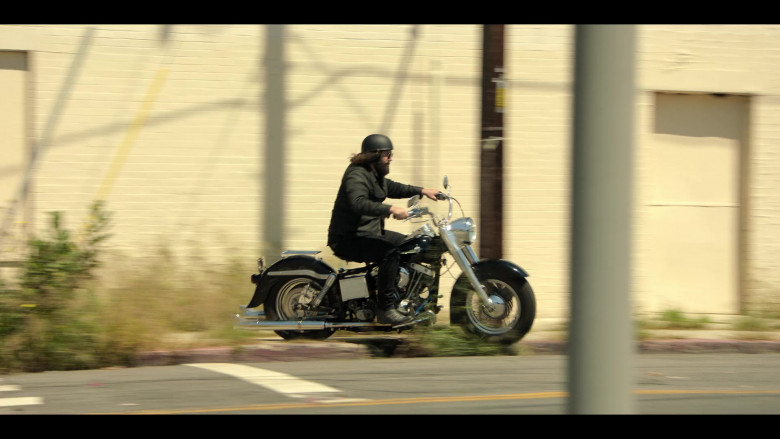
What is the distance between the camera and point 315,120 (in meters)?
11.0

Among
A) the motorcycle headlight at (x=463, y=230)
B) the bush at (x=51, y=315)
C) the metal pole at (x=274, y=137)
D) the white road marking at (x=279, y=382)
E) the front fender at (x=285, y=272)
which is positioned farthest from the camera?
the metal pole at (x=274, y=137)

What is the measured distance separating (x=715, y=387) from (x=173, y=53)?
7.12 m

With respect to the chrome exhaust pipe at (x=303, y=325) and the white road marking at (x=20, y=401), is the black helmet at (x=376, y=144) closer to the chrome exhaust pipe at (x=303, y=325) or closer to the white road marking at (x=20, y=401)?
the chrome exhaust pipe at (x=303, y=325)

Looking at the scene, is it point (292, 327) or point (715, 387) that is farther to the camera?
point (292, 327)

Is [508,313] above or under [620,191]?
under

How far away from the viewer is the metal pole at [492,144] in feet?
29.0

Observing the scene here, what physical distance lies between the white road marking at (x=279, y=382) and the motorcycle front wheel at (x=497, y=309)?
6.12 feet

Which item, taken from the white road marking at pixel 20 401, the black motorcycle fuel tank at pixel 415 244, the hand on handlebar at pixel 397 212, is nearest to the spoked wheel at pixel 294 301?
the black motorcycle fuel tank at pixel 415 244

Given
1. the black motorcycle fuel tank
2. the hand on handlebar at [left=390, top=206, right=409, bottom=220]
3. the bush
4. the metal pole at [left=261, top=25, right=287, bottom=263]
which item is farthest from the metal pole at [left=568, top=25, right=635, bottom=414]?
the metal pole at [left=261, top=25, right=287, bottom=263]

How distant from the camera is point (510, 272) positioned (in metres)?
8.32

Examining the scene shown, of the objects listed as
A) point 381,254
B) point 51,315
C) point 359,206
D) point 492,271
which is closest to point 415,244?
point 381,254

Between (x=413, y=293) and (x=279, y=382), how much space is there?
1886 millimetres
